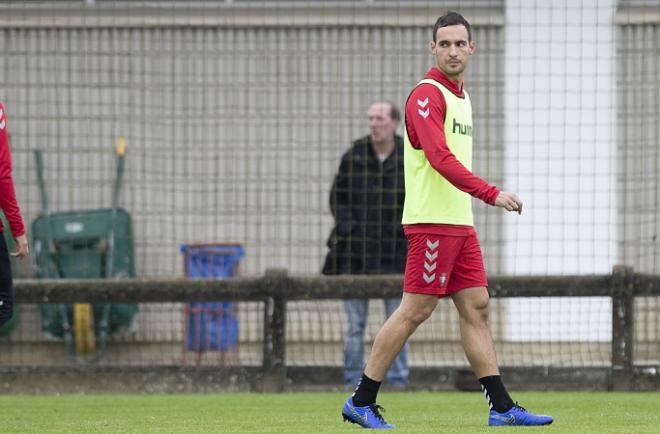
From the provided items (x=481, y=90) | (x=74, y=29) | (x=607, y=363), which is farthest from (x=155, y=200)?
(x=607, y=363)

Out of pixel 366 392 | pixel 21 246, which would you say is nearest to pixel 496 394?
pixel 366 392

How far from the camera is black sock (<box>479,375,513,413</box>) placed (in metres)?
7.25

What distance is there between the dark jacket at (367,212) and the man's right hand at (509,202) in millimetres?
4561

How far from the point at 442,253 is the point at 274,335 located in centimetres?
372

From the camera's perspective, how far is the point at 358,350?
11.0 m

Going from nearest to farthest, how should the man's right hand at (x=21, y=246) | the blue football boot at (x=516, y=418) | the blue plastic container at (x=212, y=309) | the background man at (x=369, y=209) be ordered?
the blue football boot at (x=516, y=418), the man's right hand at (x=21, y=246), the background man at (x=369, y=209), the blue plastic container at (x=212, y=309)

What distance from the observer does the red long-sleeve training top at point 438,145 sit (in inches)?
275

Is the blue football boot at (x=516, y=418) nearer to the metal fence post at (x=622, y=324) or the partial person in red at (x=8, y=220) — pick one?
the partial person in red at (x=8, y=220)

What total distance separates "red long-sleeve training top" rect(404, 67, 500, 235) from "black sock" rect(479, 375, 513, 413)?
2.28 ft

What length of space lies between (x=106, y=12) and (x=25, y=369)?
316 centimetres

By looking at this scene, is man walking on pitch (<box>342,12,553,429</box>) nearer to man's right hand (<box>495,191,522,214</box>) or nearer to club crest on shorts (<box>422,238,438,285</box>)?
club crest on shorts (<box>422,238,438,285</box>)

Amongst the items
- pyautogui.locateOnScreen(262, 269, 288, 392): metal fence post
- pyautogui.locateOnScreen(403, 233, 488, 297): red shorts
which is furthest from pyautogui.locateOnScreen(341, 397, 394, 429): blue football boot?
pyautogui.locateOnScreen(262, 269, 288, 392): metal fence post

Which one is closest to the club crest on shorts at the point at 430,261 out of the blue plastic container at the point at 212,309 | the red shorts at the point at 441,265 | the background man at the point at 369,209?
the red shorts at the point at 441,265

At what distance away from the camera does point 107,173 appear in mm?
13586
